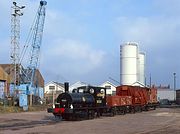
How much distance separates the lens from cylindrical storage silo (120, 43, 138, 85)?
8425 centimetres

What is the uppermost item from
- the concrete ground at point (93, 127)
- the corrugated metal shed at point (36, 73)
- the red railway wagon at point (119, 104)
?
the corrugated metal shed at point (36, 73)

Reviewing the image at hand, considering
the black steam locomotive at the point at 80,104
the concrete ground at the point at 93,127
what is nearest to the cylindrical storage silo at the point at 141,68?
the black steam locomotive at the point at 80,104

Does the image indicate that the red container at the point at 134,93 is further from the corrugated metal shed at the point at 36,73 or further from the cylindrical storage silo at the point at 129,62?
the corrugated metal shed at the point at 36,73

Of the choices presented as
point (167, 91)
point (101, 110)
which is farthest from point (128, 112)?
point (167, 91)

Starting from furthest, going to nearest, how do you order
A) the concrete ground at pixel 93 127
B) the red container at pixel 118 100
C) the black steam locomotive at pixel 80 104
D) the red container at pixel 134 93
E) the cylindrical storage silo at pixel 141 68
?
1. the cylindrical storage silo at pixel 141 68
2. the red container at pixel 134 93
3. the red container at pixel 118 100
4. the black steam locomotive at pixel 80 104
5. the concrete ground at pixel 93 127

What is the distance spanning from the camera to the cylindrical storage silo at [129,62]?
84.2m

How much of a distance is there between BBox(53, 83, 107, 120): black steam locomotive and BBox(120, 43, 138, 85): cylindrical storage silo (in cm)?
3859

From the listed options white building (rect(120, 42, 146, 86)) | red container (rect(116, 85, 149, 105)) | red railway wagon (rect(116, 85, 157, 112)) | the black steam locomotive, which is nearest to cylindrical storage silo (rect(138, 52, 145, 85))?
white building (rect(120, 42, 146, 86))

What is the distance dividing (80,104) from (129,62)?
145 feet

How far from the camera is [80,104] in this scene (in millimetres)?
40906

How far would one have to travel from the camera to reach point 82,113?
40.8 m

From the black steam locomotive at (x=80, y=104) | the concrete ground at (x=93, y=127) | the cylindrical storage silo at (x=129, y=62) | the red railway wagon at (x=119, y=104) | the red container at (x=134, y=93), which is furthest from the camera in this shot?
the cylindrical storage silo at (x=129, y=62)

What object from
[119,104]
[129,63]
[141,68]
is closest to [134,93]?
[119,104]

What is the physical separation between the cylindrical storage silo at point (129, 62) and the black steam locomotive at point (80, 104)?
38.6 meters
